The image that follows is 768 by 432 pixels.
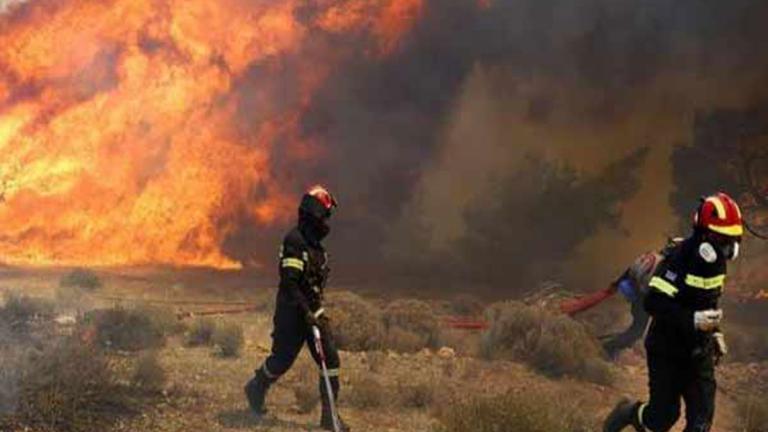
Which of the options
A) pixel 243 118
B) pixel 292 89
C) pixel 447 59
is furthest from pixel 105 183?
pixel 447 59

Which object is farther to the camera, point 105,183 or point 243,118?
point 243,118

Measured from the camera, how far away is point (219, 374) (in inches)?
372

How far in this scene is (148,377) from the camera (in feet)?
27.0

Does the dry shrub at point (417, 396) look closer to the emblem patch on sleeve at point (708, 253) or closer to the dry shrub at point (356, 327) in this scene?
the dry shrub at point (356, 327)

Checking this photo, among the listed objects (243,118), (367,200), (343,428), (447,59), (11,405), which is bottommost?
(343,428)

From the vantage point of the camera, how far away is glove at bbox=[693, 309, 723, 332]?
19.2ft

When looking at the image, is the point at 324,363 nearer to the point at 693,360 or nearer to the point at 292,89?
the point at 693,360

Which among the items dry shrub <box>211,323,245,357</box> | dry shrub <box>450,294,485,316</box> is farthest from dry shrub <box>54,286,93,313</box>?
dry shrub <box>450,294,485,316</box>

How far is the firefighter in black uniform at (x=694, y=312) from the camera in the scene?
19.2 ft

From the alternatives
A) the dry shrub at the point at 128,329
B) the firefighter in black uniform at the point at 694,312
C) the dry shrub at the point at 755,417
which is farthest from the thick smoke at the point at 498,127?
the firefighter in black uniform at the point at 694,312

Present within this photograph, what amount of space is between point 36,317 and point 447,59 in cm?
1503

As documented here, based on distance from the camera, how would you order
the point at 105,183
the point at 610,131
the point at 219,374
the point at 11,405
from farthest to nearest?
the point at 610,131
the point at 105,183
the point at 219,374
the point at 11,405

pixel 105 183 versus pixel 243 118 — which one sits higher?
pixel 243 118

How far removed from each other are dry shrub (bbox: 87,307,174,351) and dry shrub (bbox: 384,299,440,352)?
3069 millimetres
